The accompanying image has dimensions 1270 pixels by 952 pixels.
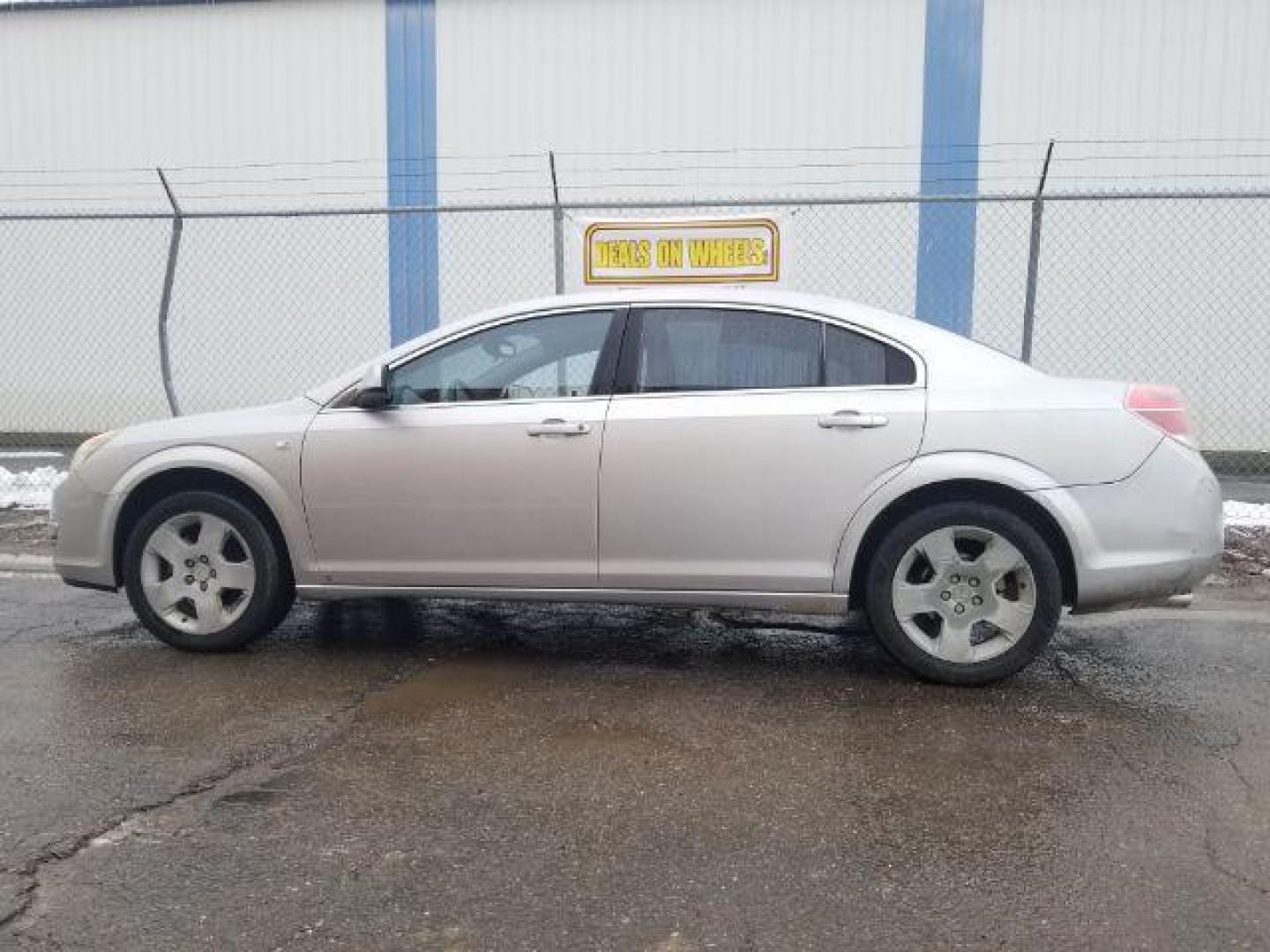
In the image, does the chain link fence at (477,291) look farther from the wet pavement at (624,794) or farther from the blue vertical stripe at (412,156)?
the wet pavement at (624,794)

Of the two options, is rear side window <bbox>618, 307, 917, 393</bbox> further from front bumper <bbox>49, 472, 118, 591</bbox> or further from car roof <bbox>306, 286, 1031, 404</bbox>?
front bumper <bbox>49, 472, 118, 591</bbox>

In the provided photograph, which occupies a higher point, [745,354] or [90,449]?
[745,354]

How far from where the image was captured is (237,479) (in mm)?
5023

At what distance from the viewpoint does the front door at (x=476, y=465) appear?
4762 millimetres

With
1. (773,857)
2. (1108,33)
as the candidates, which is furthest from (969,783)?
(1108,33)

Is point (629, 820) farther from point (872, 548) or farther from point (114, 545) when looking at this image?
point (114, 545)

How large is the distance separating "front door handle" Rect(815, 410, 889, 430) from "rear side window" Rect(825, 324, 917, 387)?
0.54ft

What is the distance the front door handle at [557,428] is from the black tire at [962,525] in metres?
1.29

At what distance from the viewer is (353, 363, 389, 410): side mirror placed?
4891 mm

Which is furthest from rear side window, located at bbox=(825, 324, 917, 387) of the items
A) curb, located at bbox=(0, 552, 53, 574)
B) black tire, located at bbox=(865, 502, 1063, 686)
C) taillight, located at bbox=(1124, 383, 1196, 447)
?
curb, located at bbox=(0, 552, 53, 574)

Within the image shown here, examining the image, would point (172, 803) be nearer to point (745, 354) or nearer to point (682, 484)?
point (682, 484)

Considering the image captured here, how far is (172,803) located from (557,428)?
2040 millimetres

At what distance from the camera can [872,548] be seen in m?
4.68

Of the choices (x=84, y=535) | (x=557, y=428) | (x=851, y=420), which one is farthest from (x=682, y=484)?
(x=84, y=535)
